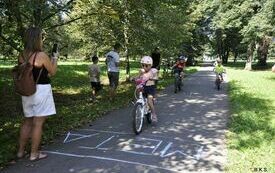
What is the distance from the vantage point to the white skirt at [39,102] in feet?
22.4

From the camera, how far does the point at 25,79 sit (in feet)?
21.8

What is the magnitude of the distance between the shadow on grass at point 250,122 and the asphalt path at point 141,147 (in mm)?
324

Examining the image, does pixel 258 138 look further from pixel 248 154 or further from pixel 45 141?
pixel 45 141

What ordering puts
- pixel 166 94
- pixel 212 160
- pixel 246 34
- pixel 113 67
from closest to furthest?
pixel 212 160
pixel 113 67
pixel 166 94
pixel 246 34

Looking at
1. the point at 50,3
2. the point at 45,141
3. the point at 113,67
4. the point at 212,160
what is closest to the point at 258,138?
the point at 212,160

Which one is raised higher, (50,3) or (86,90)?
(50,3)

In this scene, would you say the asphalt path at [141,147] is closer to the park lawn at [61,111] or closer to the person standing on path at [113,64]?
→ the park lawn at [61,111]

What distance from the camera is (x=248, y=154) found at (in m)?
7.69

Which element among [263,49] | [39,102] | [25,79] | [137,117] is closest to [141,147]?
[137,117]

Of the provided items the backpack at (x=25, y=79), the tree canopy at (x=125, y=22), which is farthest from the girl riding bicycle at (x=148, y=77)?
the backpack at (x=25, y=79)

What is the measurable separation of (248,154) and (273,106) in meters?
7.00

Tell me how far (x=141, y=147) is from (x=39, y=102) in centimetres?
216

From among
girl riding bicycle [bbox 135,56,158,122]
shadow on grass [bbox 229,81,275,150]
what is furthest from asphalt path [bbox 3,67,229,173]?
girl riding bicycle [bbox 135,56,158,122]

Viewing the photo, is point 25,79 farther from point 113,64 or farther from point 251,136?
point 113,64
